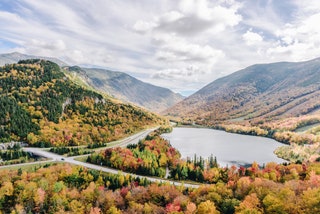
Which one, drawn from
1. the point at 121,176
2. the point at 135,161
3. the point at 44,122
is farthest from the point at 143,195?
the point at 44,122

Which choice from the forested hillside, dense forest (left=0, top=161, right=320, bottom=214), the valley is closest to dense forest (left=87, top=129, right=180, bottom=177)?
the valley

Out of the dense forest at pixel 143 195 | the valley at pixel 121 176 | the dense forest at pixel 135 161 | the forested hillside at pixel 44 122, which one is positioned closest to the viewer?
the dense forest at pixel 143 195

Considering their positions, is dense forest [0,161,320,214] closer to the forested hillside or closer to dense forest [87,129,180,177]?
dense forest [87,129,180,177]

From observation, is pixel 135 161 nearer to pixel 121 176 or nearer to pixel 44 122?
pixel 121 176

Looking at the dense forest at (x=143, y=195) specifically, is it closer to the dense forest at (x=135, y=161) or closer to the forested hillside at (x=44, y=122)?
the dense forest at (x=135, y=161)

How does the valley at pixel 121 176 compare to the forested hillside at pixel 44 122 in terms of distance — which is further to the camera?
the forested hillside at pixel 44 122

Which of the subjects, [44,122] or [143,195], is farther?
[44,122]

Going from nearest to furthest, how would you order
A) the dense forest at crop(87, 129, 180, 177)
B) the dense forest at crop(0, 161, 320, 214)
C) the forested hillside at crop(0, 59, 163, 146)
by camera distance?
the dense forest at crop(0, 161, 320, 214), the dense forest at crop(87, 129, 180, 177), the forested hillside at crop(0, 59, 163, 146)

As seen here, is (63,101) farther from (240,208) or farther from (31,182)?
(240,208)

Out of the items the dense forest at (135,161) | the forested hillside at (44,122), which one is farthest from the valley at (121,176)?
the forested hillside at (44,122)
